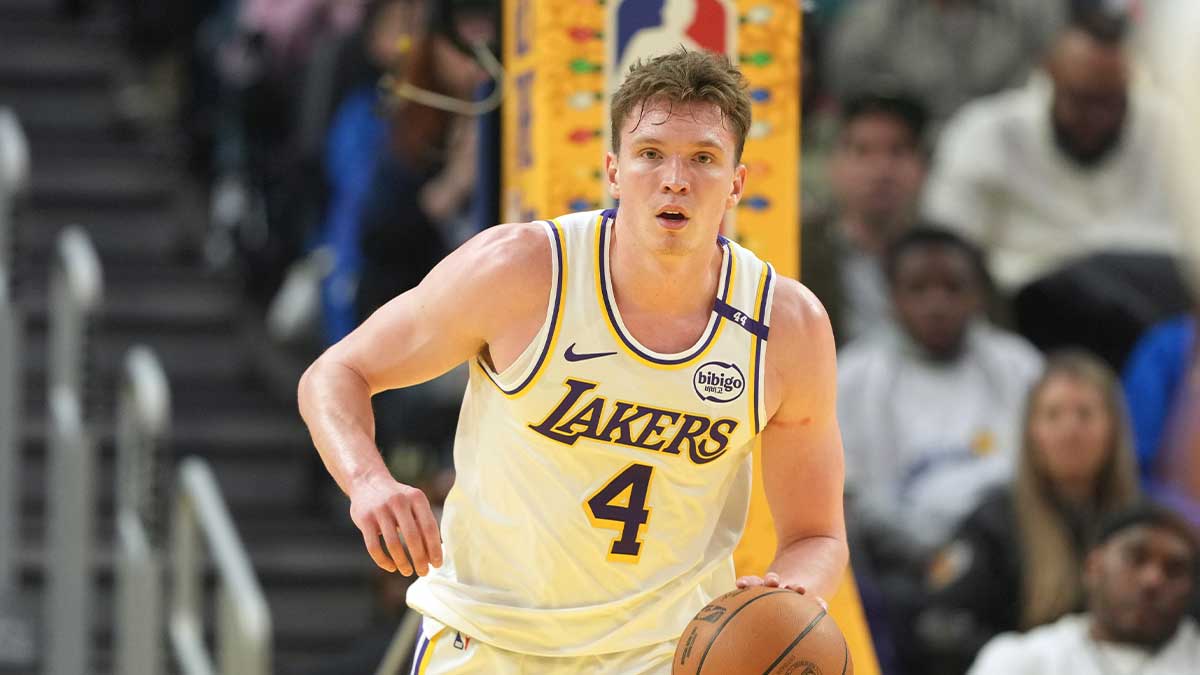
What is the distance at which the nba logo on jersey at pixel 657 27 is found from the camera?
19.1 ft

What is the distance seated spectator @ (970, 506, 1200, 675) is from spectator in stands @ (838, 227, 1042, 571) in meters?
1.15

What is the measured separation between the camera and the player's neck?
429 centimetres

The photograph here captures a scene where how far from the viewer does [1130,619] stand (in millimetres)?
7055

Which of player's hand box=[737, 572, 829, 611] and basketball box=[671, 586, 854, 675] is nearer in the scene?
basketball box=[671, 586, 854, 675]

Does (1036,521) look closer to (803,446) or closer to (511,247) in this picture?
(803,446)

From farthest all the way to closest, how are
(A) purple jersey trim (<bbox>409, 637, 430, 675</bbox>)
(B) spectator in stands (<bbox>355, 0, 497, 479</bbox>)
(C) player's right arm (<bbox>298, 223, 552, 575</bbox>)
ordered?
1. (B) spectator in stands (<bbox>355, 0, 497, 479</bbox>)
2. (A) purple jersey trim (<bbox>409, 637, 430, 675</bbox>)
3. (C) player's right arm (<bbox>298, 223, 552, 575</bbox>)

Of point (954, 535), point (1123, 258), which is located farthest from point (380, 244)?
point (1123, 258)

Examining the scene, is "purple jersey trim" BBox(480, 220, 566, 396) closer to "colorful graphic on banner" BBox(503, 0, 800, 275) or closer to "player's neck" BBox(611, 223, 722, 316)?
"player's neck" BBox(611, 223, 722, 316)

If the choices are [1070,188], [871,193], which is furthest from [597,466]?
[1070,188]

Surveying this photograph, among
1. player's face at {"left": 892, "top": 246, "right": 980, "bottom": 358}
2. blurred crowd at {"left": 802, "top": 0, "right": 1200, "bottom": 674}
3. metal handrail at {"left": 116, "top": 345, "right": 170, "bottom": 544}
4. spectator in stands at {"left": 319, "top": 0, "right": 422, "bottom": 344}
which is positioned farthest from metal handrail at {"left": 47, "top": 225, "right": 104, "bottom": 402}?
player's face at {"left": 892, "top": 246, "right": 980, "bottom": 358}

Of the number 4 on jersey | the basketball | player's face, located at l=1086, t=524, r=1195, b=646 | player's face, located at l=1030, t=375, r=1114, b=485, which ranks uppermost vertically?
the number 4 on jersey

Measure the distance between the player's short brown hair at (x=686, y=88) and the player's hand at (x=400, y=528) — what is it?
2.77 feet

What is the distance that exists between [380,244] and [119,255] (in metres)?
3.05

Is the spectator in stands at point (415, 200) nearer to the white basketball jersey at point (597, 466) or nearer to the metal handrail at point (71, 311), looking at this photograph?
the metal handrail at point (71, 311)
